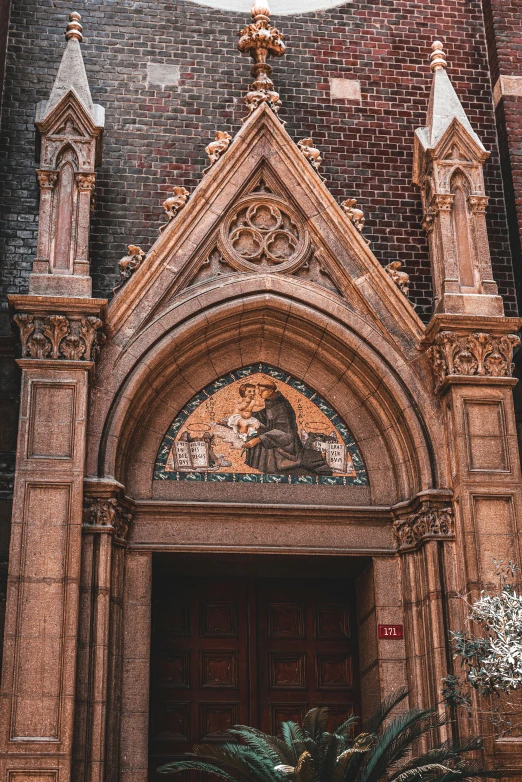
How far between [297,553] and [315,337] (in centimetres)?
231

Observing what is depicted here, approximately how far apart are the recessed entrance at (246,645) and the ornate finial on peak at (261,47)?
16.8ft

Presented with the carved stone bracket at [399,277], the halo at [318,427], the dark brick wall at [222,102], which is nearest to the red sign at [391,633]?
the halo at [318,427]

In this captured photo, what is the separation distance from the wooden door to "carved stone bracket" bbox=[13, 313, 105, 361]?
104 inches

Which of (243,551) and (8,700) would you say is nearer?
(8,700)

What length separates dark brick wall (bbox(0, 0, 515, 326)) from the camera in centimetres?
1310

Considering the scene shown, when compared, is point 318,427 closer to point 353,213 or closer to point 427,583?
point 427,583

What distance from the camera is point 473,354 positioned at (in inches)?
458

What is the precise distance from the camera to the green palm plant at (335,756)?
28.4 feet

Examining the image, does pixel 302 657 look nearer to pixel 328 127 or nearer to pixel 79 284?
pixel 79 284

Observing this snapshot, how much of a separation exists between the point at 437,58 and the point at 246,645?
6902 mm

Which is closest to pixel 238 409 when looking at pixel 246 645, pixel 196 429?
pixel 196 429

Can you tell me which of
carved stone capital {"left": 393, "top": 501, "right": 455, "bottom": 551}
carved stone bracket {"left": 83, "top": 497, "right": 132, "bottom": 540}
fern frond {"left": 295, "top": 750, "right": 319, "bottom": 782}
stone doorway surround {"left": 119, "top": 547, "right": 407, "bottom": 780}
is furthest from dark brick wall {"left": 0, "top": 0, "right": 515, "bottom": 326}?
fern frond {"left": 295, "top": 750, "right": 319, "bottom": 782}

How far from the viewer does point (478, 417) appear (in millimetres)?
11422

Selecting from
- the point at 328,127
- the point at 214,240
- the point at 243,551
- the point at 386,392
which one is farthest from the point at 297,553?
the point at 328,127
